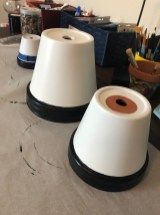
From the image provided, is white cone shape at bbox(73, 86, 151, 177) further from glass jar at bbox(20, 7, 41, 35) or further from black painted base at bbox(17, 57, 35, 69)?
glass jar at bbox(20, 7, 41, 35)

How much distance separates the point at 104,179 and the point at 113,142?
0.06 meters

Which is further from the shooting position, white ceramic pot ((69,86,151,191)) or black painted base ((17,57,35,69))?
black painted base ((17,57,35,69))

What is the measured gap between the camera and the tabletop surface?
344mm

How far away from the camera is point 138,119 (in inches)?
13.1

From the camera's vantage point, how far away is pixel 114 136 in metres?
0.34

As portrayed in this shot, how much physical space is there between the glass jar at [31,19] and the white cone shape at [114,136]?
56 cm

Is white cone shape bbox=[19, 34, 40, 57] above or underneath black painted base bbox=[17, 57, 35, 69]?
above

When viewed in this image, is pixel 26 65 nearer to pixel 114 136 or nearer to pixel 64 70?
pixel 64 70

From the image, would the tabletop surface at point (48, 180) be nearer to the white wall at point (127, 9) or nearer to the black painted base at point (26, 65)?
the black painted base at point (26, 65)

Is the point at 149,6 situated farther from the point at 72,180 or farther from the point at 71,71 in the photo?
the point at 72,180

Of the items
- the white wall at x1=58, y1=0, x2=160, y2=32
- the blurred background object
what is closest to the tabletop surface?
the white wall at x1=58, y1=0, x2=160, y2=32

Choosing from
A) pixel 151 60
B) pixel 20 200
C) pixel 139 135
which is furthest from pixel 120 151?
pixel 151 60

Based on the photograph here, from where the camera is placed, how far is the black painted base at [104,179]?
361 mm

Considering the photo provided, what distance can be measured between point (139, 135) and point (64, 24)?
0.55m
